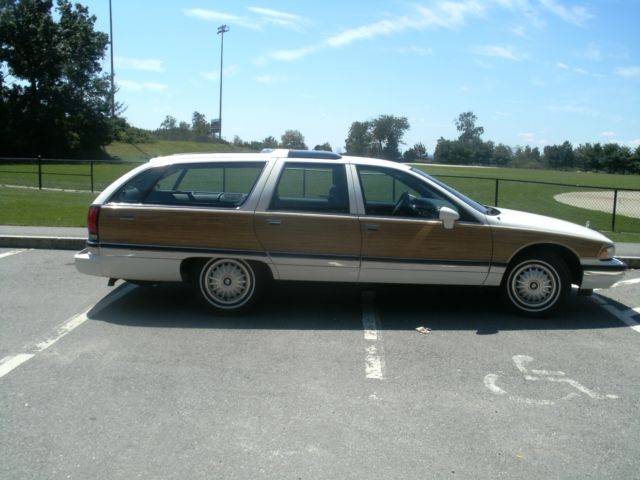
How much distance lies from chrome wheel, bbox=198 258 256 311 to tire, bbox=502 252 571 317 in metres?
2.71

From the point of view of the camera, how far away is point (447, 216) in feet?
19.6

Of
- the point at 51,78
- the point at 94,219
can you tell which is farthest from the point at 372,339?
the point at 51,78

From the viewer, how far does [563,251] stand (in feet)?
20.8

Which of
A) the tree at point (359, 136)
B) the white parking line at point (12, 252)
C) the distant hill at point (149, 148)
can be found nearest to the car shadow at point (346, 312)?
the white parking line at point (12, 252)

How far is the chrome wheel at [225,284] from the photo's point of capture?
6.14 m

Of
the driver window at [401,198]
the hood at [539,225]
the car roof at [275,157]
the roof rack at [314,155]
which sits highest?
the roof rack at [314,155]

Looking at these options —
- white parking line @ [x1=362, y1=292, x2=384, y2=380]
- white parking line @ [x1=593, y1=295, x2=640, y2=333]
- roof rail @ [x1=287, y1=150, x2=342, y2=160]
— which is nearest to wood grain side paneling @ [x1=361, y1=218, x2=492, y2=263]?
white parking line @ [x1=362, y1=292, x2=384, y2=380]

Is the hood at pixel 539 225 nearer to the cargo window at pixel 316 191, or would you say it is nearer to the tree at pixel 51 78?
the cargo window at pixel 316 191

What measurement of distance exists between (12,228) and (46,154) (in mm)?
47114

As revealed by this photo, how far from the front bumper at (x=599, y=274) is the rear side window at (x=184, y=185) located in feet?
11.7

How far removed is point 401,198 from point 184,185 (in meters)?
2.45

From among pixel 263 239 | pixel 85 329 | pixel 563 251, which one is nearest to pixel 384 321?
pixel 263 239

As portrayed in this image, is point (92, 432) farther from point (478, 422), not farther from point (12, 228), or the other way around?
point (12, 228)

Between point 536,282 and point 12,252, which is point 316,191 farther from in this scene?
point 12,252
